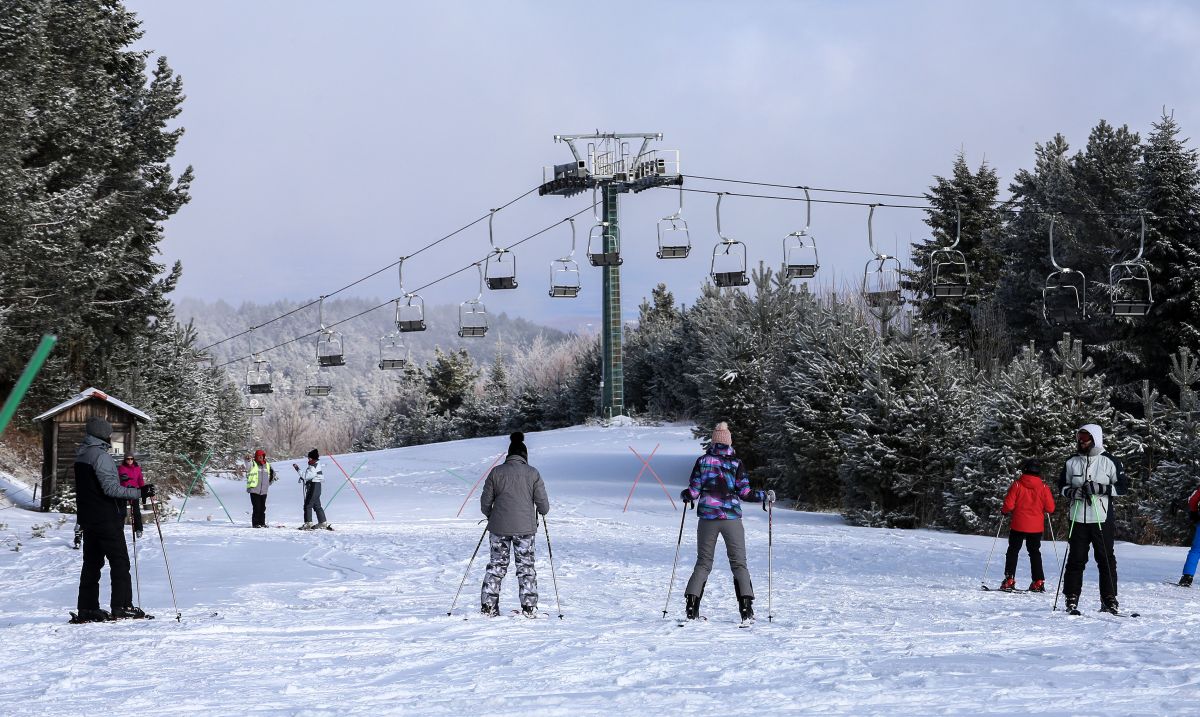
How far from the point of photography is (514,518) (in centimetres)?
1135

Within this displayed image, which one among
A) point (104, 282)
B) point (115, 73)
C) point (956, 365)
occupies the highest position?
point (115, 73)

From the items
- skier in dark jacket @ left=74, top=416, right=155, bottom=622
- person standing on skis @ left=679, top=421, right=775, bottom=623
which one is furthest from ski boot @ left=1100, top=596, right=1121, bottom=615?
skier in dark jacket @ left=74, top=416, right=155, bottom=622

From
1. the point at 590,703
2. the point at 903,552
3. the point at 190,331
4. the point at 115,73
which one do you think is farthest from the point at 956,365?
the point at 190,331

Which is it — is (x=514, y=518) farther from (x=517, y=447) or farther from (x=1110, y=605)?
(x=1110, y=605)

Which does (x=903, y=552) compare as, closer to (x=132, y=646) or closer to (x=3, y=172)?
(x=132, y=646)

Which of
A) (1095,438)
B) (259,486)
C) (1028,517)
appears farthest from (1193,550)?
(259,486)

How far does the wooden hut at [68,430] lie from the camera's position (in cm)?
2591

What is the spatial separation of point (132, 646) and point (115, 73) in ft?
93.2

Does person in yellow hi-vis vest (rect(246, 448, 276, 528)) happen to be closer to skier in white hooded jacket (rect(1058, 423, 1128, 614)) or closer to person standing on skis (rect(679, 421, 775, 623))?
person standing on skis (rect(679, 421, 775, 623))

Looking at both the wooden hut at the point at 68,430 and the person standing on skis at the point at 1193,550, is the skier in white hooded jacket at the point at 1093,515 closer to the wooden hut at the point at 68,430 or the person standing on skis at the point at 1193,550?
the person standing on skis at the point at 1193,550

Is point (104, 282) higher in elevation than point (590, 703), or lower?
higher

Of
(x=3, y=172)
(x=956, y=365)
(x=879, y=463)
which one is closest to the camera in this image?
(x=3, y=172)

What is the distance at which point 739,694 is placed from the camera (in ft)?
24.6

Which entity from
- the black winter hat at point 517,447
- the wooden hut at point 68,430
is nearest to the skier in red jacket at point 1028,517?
the black winter hat at point 517,447
